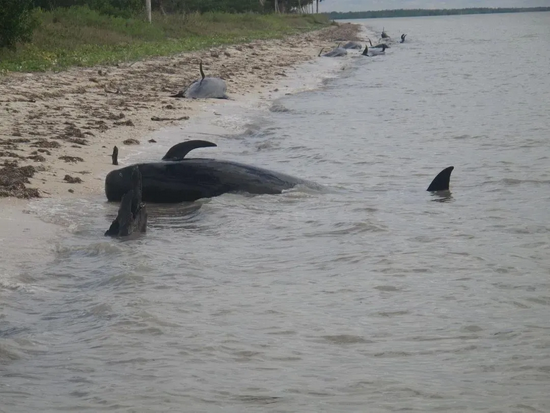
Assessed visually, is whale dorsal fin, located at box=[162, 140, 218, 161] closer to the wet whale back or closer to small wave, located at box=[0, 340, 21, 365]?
small wave, located at box=[0, 340, 21, 365]

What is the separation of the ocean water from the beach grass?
34.2 feet

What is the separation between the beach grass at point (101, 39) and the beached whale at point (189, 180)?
34.4 feet

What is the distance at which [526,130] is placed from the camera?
1535cm

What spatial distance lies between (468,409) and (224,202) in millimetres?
4906

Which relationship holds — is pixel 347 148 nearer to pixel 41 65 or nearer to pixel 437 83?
pixel 41 65

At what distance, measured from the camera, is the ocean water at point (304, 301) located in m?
4.44

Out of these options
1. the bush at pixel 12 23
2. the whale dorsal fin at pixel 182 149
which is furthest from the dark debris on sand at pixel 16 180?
the bush at pixel 12 23

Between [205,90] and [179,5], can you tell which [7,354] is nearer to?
[205,90]

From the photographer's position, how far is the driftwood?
7355mm

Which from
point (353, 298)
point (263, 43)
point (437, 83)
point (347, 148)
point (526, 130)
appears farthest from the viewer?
point (263, 43)

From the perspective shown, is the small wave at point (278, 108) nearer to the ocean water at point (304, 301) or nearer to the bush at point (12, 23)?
the ocean water at point (304, 301)

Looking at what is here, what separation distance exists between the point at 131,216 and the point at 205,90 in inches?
431

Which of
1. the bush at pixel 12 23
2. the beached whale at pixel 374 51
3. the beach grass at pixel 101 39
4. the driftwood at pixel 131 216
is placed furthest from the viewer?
the beached whale at pixel 374 51

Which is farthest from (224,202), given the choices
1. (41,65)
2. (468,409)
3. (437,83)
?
(437,83)
